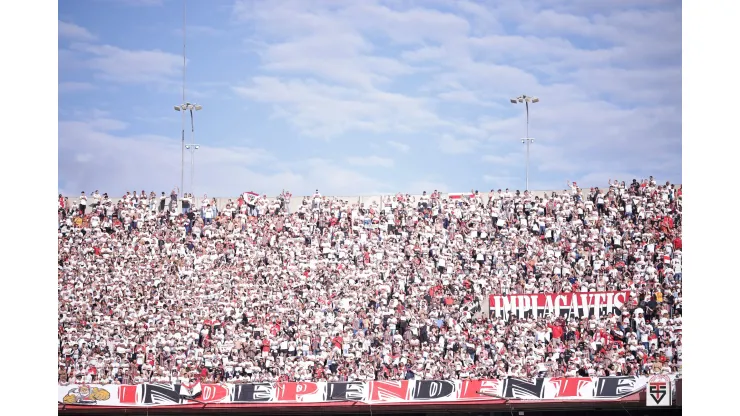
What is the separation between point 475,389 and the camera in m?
11.2

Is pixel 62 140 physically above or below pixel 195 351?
above

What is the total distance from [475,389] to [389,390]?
1058 mm

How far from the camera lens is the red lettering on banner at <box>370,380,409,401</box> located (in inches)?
444

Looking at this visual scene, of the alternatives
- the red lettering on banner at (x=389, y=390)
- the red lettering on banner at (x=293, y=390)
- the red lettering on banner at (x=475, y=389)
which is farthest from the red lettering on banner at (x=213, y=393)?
the red lettering on banner at (x=475, y=389)

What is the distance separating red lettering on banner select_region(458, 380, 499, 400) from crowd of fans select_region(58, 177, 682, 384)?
690 mm

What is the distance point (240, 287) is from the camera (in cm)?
1365

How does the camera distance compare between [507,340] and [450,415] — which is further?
[507,340]

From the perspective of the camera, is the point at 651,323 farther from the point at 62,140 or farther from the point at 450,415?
the point at 62,140

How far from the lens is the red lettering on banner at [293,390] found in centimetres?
1134

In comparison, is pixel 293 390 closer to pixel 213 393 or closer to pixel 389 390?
pixel 213 393

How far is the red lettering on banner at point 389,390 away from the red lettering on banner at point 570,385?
1856 mm
